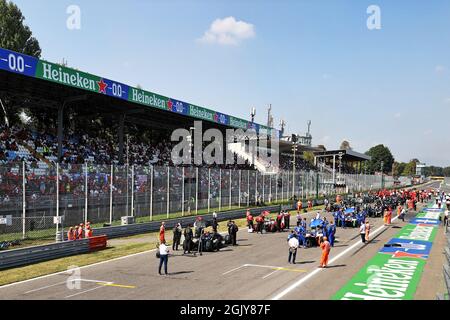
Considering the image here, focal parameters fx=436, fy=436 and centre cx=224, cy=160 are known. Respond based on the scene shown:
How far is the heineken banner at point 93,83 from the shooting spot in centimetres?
2530

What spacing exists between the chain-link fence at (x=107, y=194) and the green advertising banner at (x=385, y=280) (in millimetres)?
14872

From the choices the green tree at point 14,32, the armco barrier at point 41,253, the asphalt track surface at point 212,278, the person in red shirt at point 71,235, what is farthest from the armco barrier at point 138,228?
the green tree at point 14,32

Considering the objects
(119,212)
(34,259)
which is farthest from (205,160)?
(34,259)

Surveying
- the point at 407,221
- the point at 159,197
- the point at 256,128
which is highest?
the point at 256,128

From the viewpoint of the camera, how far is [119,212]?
2703 centimetres

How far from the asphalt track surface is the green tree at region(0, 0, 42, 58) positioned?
34618mm

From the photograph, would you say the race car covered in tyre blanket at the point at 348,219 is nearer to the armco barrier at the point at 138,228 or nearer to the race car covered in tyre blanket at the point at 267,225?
the race car covered in tyre blanket at the point at 267,225

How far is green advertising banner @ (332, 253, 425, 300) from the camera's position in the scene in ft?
43.4

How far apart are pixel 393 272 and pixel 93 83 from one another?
2348cm

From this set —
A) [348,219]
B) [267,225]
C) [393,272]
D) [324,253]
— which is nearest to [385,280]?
[393,272]

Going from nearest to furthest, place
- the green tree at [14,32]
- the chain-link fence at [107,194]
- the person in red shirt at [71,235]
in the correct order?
the chain-link fence at [107,194], the person in red shirt at [71,235], the green tree at [14,32]

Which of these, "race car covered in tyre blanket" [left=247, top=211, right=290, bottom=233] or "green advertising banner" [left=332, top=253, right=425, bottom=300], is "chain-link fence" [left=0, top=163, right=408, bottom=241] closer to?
"race car covered in tyre blanket" [left=247, top=211, right=290, bottom=233]

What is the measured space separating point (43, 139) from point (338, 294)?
89.0 feet
